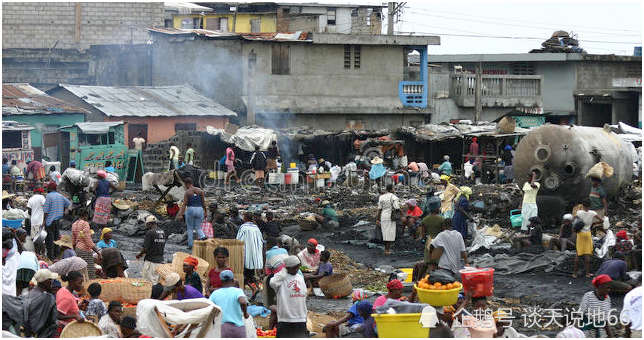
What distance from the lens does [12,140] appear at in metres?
27.0

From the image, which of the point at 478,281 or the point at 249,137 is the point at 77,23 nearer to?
the point at 249,137

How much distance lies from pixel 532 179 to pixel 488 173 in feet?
37.8

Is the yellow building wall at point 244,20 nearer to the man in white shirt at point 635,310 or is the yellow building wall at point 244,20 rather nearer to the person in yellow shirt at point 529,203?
the person in yellow shirt at point 529,203

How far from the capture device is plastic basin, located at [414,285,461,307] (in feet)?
37.3

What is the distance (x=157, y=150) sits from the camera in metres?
30.6

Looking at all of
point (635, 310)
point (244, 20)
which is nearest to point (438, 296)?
point (635, 310)

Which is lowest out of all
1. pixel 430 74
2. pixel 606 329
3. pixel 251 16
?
pixel 606 329

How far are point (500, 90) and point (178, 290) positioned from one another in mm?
30725

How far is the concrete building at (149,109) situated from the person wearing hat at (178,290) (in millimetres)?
20758

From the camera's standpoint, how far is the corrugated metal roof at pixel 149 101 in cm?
3222

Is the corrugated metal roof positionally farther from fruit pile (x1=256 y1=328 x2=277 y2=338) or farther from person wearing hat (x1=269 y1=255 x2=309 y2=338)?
person wearing hat (x1=269 y1=255 x2=309 y2=338)

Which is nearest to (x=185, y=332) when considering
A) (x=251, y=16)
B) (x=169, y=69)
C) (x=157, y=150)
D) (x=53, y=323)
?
(x=53, y=323)

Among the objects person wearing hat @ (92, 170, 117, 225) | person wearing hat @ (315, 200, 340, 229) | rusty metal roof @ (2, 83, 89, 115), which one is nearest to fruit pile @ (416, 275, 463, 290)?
person wearing hat @ (92, 170, 117, 225)

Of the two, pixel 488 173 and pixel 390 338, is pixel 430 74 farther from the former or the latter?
pixel 390 338
